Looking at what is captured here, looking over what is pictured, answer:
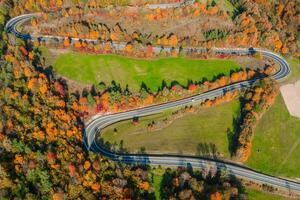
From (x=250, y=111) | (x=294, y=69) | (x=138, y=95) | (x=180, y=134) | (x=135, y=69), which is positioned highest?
(x=135, y=69)

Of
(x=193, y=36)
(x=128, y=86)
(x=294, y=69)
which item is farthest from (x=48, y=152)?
(x=294, y=69)

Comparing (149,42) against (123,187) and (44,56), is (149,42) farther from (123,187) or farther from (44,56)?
(123,187)

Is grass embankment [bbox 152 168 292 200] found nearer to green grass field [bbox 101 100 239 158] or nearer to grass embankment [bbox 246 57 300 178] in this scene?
grass embankment [bbox 246 57 300 178]

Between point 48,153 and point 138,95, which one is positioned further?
point 138,95

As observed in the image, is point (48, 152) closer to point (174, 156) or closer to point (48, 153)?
point (48, 153)

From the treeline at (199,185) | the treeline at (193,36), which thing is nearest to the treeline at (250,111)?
the treeline at (199,185)

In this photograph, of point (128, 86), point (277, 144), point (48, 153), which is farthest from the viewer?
point (128, 86)

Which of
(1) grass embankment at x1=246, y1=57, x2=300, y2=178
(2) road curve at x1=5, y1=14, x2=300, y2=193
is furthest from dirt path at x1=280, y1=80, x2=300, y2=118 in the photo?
(2) road curve at x1=5, y1=14, x2=300, y2=193

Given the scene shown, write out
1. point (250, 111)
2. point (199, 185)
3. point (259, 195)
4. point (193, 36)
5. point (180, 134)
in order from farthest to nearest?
point (193, 36), point (250, 111), point (180, 134), point (259, 195), point (199, 185)

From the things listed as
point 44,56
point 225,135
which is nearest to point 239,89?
point 225,135
